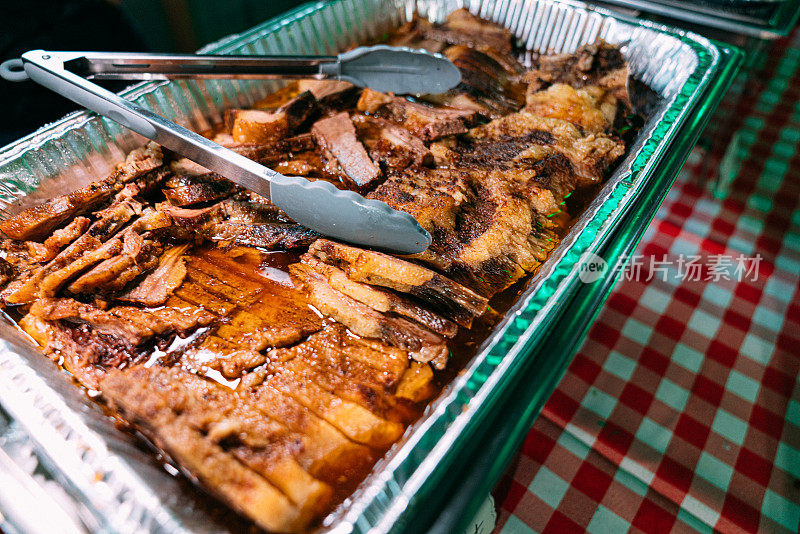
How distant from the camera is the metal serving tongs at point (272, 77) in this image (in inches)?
61.1

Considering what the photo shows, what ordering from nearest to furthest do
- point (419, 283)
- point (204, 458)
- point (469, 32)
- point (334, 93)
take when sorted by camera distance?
point (204, 458) < point (419, 283) < point (334, 93) < point (469, 32)

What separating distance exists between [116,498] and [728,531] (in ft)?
7.11

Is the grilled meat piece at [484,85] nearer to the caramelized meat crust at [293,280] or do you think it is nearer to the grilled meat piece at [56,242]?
the caramelized meat crust at [293,280]

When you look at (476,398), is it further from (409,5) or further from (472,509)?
(409,5)

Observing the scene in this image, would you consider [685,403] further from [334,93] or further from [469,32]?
[469,32]

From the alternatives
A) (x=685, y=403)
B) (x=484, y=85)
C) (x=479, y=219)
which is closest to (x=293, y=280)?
(x=479, y=219)

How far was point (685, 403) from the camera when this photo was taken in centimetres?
217

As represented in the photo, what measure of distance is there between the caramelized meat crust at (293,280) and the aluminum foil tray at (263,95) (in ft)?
0.31

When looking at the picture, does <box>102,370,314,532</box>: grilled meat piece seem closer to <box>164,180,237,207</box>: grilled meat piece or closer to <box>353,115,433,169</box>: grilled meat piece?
<box>164,180,237,207</box>: grilled meat piece

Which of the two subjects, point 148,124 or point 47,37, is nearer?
point 148,124

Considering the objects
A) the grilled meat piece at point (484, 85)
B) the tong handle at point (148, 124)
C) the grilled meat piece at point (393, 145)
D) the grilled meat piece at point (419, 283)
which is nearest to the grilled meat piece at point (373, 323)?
the grilled meat piece at point (419, 283)

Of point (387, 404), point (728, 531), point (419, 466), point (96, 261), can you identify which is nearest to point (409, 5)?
point (96, 261)

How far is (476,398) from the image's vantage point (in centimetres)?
131

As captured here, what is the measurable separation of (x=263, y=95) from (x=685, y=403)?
9.03 ft
